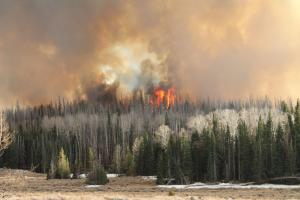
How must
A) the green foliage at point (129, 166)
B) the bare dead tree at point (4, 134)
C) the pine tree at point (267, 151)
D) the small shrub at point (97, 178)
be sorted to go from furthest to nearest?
the green foliage at point (129, 166), the pine tree at point (267, 151), the small shrub at point (97, 178), the bare dead tree at point (4, 134)

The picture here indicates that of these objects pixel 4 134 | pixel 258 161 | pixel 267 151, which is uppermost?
pixel 4 134

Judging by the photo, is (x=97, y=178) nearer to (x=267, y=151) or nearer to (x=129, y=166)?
(x=267, y=151)

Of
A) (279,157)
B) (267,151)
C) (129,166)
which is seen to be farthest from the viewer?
(129,166)

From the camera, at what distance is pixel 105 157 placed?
18662 cm

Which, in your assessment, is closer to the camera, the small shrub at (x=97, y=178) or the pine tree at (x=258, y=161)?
the small shrub at (x=97, y=178)

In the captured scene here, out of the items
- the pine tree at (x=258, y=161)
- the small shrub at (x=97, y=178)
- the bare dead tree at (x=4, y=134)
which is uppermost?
the bare dead tree at (x=4, y=134)

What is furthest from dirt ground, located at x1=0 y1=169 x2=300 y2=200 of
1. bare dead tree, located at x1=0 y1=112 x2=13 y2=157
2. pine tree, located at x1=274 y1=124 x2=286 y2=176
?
pine tree, located at x1=274 y1=124 x2=286 y2=176

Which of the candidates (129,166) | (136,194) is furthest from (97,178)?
(129,166)

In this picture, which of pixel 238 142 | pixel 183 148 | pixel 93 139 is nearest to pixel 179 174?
pixel 183 148

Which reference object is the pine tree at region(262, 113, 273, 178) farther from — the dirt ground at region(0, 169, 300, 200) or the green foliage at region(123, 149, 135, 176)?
the green foliage at region(123, 149, 135, 176)

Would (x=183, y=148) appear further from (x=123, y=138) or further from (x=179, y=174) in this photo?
(x=123, y=138)

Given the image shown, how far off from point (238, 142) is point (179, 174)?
14730mm

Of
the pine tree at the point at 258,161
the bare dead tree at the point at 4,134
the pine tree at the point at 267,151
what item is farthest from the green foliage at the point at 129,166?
the pine tree at the point at 258,161

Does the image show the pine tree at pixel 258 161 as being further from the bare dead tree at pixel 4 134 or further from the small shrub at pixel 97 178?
the bare dead tree at pixel 4 134
